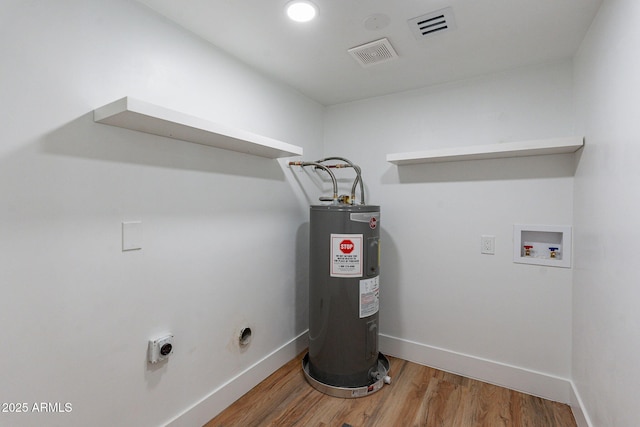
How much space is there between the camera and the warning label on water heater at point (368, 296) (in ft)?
6.75

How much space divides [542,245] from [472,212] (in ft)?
1.56

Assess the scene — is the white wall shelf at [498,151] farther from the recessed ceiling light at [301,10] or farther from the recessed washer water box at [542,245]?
the recessed ceiling light at [301,10]

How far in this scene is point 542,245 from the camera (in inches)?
79.4

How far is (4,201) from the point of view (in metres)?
1.05

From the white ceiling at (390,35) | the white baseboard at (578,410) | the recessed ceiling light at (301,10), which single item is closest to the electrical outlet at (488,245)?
the white baseboard at (578,410)

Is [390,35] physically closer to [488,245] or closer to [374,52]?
[374,52]

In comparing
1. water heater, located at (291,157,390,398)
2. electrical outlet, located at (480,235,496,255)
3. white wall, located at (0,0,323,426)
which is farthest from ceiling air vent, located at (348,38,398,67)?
electrical outlet, located at (480,235,496,255)

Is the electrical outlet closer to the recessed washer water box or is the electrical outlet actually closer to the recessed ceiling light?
the recessed washer water box

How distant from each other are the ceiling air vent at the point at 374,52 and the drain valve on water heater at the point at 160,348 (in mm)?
1923

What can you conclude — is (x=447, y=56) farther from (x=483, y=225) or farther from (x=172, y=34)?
(x=172, y=34)

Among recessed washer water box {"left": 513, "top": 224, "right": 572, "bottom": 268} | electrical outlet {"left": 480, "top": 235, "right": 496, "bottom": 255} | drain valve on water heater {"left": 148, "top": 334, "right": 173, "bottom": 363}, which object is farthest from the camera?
electrical outlet {"left": 480, "top": 235, "right": 496, "bottom": 255}

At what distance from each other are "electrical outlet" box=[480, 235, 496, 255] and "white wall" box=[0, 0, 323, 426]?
162 centimetres

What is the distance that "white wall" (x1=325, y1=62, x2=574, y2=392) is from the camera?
6.48ft

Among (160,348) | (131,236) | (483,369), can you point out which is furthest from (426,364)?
(131,236)
